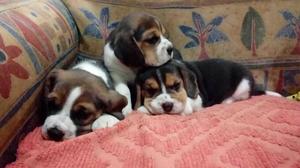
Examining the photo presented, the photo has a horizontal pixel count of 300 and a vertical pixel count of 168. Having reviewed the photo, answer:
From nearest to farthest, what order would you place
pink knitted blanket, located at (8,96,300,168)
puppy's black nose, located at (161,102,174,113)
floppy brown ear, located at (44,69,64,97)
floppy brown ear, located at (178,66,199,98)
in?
pink knitted blanket, located at (8,96,300,168), floppy brown ear, located at (44,69,64,97), puppy's black nose, located at (161,102,174,113), floppy brown ear, located at (178,66,199,98)

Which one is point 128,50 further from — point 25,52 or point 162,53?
point 25,52

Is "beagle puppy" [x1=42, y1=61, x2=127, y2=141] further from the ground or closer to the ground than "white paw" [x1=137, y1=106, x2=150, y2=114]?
further from the ground

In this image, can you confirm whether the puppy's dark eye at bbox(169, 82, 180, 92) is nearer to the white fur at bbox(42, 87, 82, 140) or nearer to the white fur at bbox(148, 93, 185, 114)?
the white fur at bbox(148, 93, 185, 114)

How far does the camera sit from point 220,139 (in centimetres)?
132

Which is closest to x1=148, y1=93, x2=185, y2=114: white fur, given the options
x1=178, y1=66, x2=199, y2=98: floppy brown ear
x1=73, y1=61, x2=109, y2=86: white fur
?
x1=178, y1=66, x2=199, y2=98: floppy brown ear

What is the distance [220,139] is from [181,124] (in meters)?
0.19

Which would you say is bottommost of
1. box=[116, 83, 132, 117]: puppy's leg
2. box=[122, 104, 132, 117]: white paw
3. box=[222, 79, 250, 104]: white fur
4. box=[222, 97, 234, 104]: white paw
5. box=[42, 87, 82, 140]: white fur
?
box=[222, 97, 234, 104]: white paw

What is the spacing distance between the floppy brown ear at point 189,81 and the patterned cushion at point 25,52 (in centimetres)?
53

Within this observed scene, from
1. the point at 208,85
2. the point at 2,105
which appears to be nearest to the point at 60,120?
the point at 2,105

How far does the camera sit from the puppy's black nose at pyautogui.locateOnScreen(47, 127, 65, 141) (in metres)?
1.36

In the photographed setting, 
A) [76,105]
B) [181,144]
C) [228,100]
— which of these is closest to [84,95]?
[76,105]

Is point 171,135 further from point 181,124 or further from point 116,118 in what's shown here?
point 116,118

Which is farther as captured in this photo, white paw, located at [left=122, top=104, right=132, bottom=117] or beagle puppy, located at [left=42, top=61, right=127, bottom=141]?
white paw, located at [left=122, top=104, right=132, bottom=117]

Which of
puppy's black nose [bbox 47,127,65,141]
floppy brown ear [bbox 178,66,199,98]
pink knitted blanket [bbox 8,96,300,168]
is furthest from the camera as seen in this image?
floppy brown ear [bbox 178,66,199,98]
